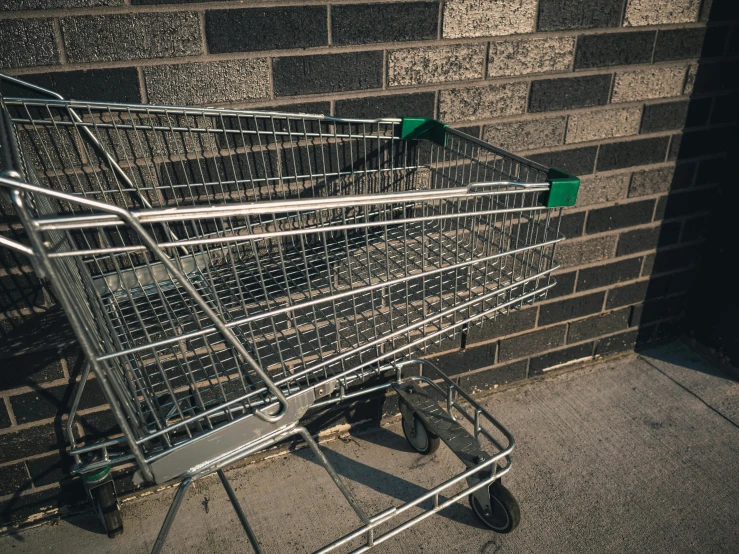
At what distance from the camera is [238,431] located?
1.68m

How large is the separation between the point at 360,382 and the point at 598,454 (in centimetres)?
115

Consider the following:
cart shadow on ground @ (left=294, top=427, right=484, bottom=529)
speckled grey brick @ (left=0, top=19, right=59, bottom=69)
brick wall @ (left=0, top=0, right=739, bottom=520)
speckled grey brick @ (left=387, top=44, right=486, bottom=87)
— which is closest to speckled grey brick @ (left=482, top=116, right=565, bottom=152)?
brick wall @ (left=0, top=0, right=739, bottom=520)

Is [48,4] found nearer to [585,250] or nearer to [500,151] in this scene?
[500,151]

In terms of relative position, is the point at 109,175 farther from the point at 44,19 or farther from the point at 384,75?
the point at 384,75

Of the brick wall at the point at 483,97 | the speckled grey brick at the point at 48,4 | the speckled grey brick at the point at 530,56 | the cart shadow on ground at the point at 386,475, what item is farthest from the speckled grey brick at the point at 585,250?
the speckled grey brick at the point at 48,4

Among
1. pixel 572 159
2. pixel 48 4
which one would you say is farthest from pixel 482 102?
pixel 48 4

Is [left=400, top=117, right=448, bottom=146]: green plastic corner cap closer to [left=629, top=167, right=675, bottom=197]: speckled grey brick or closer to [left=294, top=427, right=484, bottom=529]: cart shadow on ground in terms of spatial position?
[left=629, top=167, right=675, bottom=197]: speckled grey brick

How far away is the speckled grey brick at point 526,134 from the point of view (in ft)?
9.04

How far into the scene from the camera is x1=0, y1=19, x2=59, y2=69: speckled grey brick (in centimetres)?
193

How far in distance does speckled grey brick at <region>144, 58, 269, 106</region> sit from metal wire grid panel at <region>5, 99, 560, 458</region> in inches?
2.7

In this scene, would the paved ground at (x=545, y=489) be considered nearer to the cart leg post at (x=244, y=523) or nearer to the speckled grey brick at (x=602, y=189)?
the cart leg post at (x=244, y=523)

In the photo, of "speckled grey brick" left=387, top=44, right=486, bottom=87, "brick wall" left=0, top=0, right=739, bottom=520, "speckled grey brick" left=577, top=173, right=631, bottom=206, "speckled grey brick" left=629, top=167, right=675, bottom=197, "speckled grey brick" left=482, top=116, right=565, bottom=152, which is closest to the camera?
"brick wall" left=0, top=0, right=739, bottom=520

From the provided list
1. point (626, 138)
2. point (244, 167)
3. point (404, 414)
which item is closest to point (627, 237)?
point (626, 138)

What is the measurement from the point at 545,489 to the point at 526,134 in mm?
1577
